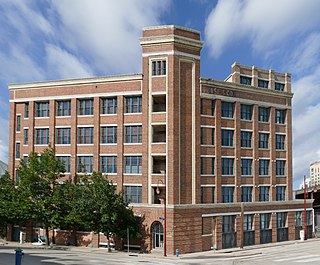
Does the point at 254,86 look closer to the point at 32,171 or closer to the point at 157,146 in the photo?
the point at 157,146

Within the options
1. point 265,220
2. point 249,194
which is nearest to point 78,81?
point 249,194

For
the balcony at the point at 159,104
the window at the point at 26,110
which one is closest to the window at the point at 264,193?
the balcony at the point at 159,104

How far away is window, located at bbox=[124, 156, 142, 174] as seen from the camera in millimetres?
45656

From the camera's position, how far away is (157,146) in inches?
1745

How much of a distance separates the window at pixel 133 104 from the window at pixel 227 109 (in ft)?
37.7

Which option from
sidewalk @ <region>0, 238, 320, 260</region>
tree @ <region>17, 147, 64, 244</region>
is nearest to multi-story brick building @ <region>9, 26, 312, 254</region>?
sidewalk @ <region>0, 238, 320, 260</region>

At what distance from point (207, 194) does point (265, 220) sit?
36.5ft

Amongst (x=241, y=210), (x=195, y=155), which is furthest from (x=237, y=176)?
(x=195, y=155)

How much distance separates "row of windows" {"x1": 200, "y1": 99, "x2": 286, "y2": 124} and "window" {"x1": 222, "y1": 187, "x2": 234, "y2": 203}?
31.5 feet

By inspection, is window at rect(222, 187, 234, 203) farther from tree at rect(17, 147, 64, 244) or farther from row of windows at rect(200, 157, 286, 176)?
tree at rect(17, 147, 64, 244)

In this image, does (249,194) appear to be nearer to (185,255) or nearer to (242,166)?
(242,166)

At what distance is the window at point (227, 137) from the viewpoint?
50031mm

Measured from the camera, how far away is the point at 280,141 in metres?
55.8

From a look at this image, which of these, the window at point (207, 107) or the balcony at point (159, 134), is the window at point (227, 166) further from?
the balcony at point (159, 134)
